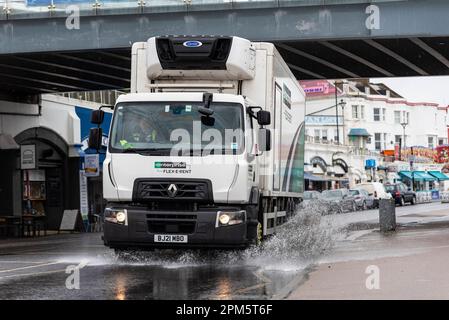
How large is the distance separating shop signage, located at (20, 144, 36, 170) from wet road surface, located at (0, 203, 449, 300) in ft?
36.6

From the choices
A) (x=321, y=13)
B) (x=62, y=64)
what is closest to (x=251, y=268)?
(x=321, y=13)

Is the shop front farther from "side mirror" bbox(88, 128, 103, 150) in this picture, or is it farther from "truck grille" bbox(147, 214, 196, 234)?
"truck grille" bbox(147, 214, 196, 234)

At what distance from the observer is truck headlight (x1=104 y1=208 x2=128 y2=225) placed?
11070 millimetres

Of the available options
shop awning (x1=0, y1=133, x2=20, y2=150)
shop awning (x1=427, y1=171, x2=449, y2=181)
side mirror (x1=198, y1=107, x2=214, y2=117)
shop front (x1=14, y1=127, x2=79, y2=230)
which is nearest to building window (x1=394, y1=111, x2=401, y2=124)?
shop awning (x1=427, y1=171, x2=449, y2=181)

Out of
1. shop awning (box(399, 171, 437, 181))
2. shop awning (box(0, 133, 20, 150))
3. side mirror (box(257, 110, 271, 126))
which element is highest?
shop awning (box(0, 133, 20, 150))

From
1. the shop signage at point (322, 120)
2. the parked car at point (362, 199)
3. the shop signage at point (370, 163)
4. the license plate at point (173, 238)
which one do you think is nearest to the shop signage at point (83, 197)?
the parked car at point (362, 199)

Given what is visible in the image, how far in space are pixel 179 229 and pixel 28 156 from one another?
1730cm

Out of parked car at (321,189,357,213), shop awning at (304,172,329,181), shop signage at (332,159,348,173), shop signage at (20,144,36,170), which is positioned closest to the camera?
shop signage at (20,144,36,170)

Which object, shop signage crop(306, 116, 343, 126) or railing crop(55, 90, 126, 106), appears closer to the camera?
railing crop(55, 90, 126, 106)

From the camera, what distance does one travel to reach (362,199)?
44.2 m

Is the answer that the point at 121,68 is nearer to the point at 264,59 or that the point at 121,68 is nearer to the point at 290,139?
the point at 290,139

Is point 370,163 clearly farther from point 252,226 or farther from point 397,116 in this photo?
point 252,226

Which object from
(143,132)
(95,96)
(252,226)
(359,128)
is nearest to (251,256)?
(252,226)

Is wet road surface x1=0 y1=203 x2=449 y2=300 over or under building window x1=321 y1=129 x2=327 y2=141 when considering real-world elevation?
under
